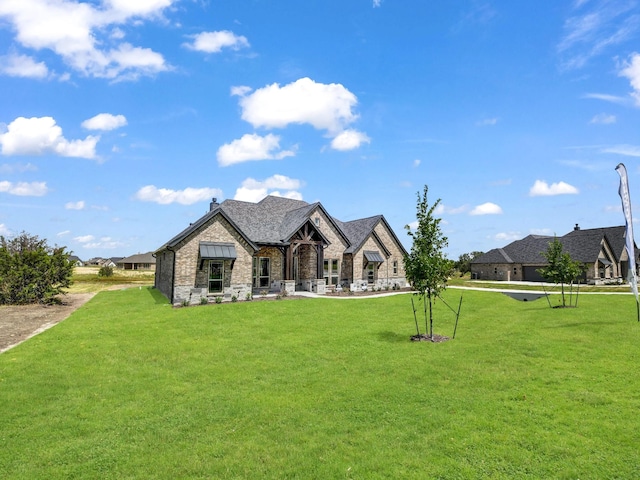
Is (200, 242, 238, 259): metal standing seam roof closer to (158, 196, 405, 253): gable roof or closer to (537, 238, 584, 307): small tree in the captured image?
(158, 196, 405, 253): gable roof

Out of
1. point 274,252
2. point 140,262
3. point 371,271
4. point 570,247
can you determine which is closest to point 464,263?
point 570,247

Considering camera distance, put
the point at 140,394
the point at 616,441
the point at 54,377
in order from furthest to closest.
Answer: the point at 54,377 < the point at 140,394 < the point at 616,441

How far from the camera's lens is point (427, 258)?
14.5 m

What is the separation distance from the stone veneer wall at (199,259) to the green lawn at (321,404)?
8745 millimetres

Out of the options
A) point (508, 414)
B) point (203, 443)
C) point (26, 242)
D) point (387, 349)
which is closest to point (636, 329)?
point (387, 349)

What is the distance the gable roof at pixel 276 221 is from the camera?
29.9 metres

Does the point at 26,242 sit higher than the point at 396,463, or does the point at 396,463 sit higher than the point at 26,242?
the point at 26,242

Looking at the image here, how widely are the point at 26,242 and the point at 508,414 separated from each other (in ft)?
113

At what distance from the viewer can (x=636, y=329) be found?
1482cm

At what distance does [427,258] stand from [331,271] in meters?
20.6

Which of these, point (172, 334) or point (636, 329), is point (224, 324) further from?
point (636, 329)

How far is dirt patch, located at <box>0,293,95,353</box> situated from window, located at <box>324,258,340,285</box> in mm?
20438

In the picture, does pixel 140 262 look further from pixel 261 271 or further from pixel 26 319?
pixel 26 319

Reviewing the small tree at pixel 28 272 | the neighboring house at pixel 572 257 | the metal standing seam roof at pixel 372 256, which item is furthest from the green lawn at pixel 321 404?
the neighboring house at pixel 572 257
